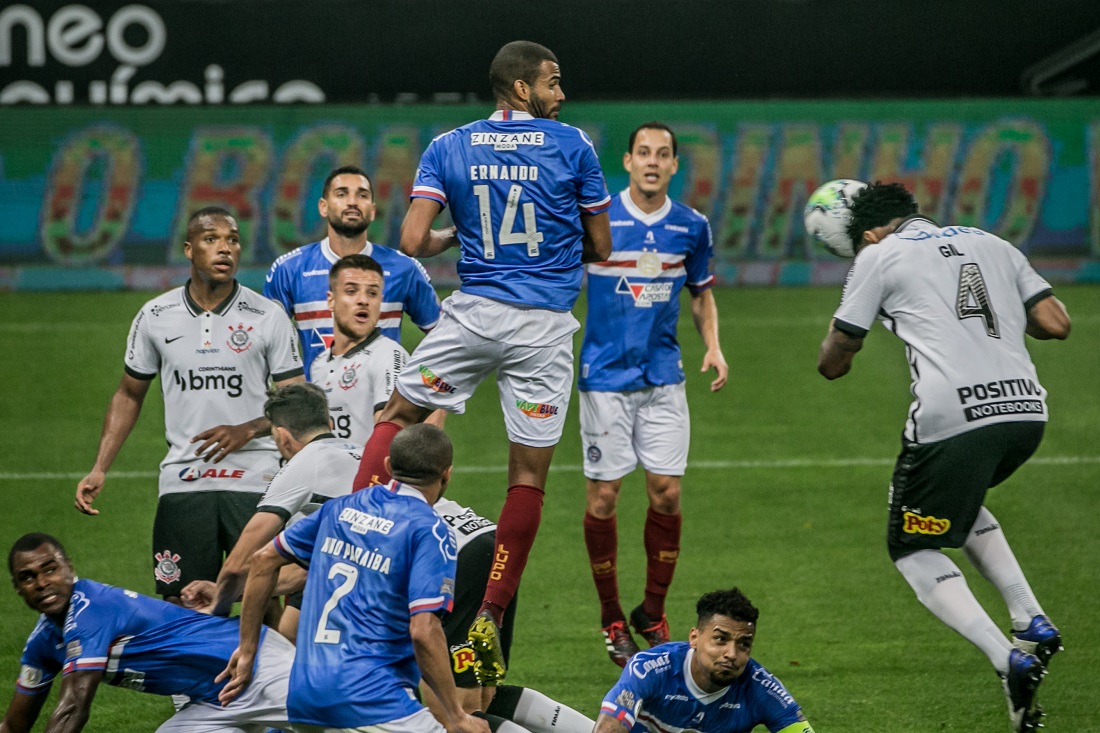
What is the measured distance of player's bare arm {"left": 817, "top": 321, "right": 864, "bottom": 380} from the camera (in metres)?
6.17

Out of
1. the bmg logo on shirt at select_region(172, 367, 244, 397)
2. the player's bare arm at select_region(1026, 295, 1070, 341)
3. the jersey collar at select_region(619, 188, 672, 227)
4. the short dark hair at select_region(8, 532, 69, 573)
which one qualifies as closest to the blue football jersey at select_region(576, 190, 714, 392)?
Result: the jersey collar at select_region(619, 188, 672, 227)

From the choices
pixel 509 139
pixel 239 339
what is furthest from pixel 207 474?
pixel 509 139

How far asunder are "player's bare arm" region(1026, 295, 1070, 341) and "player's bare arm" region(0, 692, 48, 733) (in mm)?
4521

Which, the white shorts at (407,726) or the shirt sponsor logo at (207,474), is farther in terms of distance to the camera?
the shirt sponsor logo at (207,474)

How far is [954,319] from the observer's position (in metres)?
6.13

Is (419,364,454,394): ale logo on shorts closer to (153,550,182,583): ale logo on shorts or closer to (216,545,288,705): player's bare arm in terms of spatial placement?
(216,545,288,705): player's bare arm

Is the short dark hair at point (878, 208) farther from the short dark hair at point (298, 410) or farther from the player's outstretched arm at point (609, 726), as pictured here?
the short dark hair at point (298, 410)

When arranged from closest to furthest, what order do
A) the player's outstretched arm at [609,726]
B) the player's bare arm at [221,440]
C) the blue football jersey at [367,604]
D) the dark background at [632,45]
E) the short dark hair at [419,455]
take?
1. the blue football jersey at [367,604]
2. the short dark hair at [419,455]
3. the player's outstretched arm at [609,726]
4. the player's bare arm at [221,440]
5. the dark background at [632,45]

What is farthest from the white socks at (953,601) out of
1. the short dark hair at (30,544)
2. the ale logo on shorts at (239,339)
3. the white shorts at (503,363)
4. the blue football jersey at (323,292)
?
the short dark hair at (30,544)

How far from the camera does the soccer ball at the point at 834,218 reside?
677cm

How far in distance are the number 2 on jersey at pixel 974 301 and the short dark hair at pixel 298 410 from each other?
278cm

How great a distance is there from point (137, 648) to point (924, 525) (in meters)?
3.33

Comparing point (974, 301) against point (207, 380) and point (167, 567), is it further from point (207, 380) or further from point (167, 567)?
point (167, 567)

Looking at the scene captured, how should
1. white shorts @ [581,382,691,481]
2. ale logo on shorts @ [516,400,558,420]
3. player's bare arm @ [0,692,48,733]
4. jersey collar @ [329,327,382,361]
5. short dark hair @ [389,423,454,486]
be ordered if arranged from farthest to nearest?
white shorts @ [581,382,691,481] < jersey collar @ [329,327,382,361] < ale logo on shorts @ [516,400,558,420] < player's bare arm @ [0,692,48,733] < short dark hair @ [389,423,454,486]
